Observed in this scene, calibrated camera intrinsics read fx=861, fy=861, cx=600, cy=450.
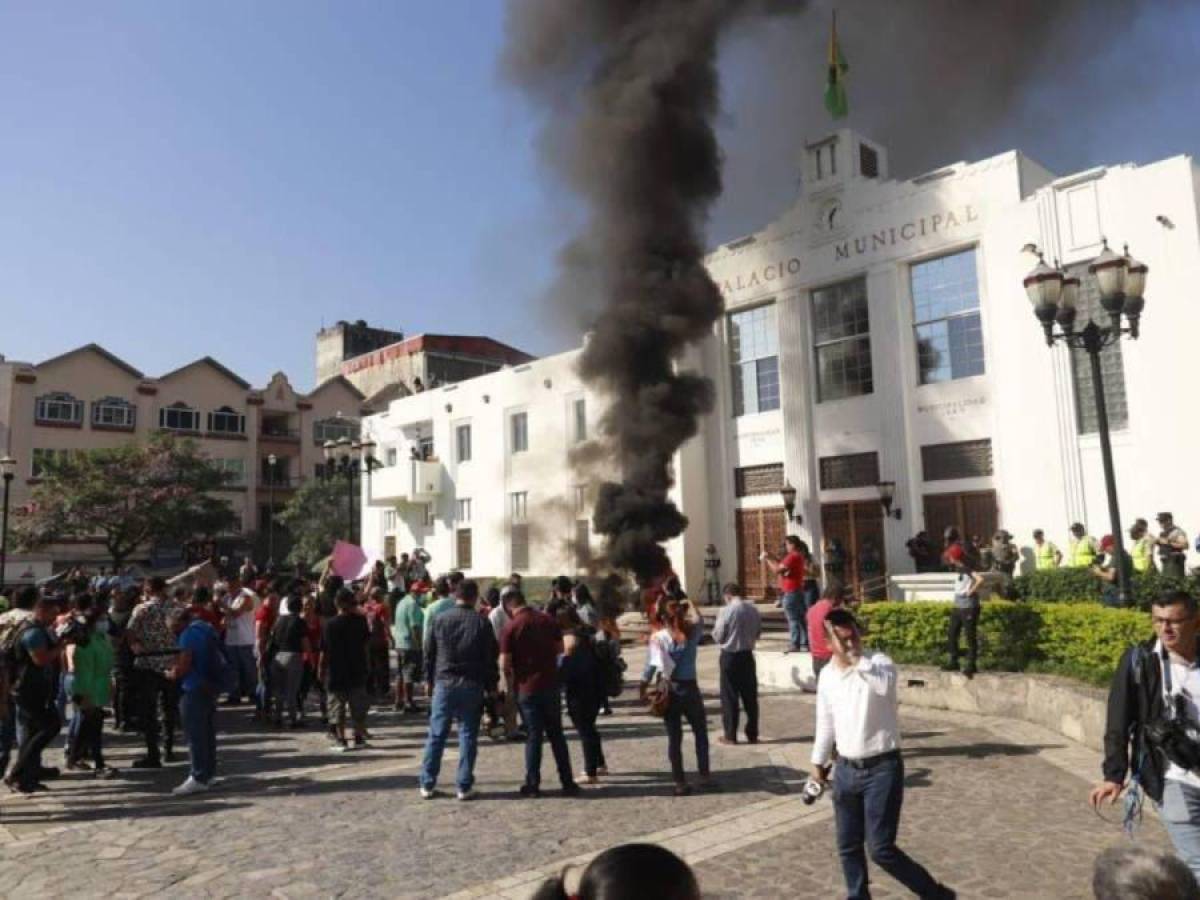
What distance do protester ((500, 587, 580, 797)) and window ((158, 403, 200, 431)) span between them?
4578 centimetres

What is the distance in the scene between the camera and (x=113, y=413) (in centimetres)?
4531

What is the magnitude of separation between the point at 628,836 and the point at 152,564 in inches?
1685

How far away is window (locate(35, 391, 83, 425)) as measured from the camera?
42.9 metres

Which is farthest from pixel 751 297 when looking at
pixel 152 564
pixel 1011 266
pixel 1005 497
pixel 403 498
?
pixel 152 564

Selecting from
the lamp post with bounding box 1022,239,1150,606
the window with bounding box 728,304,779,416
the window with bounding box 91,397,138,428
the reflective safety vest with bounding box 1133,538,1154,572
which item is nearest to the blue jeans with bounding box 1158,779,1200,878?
the lamp post with bounding box 1022,239,1150,606

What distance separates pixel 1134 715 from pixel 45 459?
43.6 meters

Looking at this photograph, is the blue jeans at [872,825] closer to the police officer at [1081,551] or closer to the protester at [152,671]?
the protester at [152,671]

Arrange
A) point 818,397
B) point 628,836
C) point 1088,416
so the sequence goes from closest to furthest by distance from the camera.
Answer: point 628,836 → point 1088,416 → point 818,397

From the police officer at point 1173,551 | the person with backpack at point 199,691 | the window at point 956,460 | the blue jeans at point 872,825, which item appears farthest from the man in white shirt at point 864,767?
the window at point 956,460

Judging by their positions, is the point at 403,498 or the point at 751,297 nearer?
the point at 751,297

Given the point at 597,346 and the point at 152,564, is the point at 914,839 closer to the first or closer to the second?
the point at 597,346

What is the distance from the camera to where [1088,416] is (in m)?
17.3

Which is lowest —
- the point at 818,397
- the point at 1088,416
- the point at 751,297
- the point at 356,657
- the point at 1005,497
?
the point at 356,657

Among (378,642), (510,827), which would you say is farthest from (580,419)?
(510,827)
